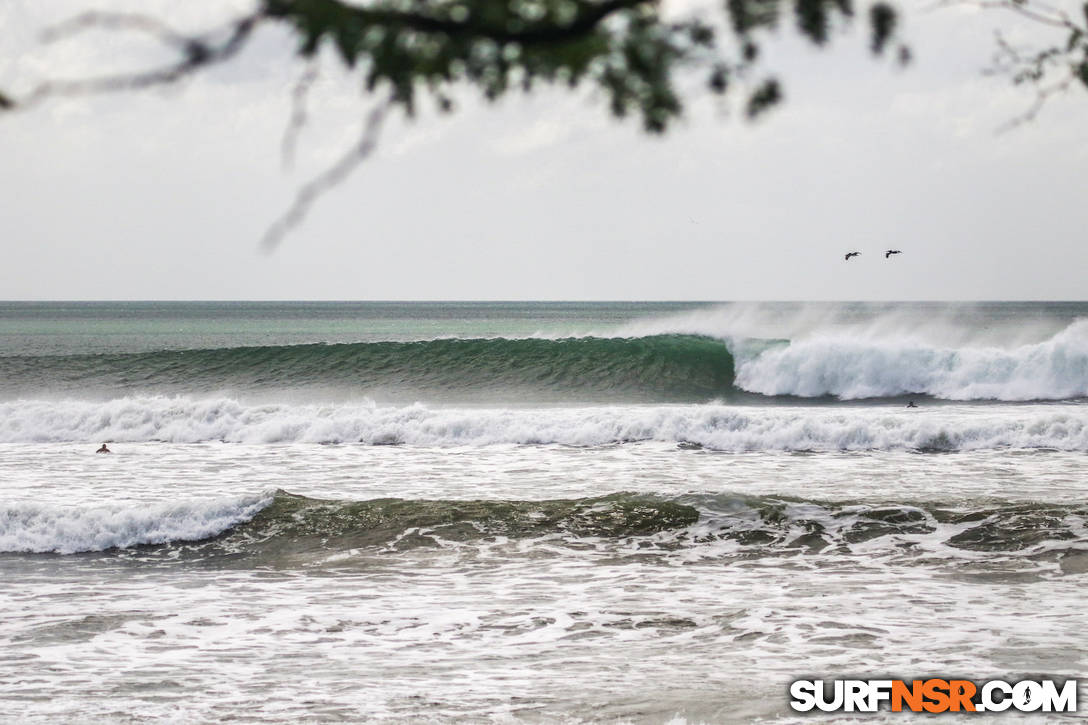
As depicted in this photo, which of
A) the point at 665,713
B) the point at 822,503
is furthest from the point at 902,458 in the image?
the point at 665,713

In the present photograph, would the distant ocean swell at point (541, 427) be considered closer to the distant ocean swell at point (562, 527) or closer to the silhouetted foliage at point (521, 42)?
the distant ocean swell at point (562, 527)

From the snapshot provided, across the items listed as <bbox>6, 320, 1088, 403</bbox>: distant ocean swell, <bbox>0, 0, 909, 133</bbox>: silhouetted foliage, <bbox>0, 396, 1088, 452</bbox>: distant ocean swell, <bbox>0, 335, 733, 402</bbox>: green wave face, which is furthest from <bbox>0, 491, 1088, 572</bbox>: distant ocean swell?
<bbox>0, 335, 733, 402</bbox>: green wave face

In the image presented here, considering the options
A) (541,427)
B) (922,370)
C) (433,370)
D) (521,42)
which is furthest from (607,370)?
(521,42)

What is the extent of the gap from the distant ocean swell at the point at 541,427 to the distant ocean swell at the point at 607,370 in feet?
18.6

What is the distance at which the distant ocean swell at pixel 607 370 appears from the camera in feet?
91.8

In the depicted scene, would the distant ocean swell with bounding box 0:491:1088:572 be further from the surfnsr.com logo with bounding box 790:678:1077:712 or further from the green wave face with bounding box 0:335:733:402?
the green wave face with bounding box 0:335:733:402

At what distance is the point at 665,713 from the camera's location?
573 centimetres

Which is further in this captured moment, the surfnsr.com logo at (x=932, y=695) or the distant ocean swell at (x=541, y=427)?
the distant ocean swell at (x=541, y=427)

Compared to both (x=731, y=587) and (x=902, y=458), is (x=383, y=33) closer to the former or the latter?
(x=731, y=587)

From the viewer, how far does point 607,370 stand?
3047 centimetres

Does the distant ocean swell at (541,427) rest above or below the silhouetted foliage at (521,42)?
below

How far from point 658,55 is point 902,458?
1503cm

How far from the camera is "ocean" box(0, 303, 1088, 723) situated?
639cm

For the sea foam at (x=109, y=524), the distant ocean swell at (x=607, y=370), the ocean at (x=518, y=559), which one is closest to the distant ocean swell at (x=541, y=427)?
the ocean at (x=518, y=559)
